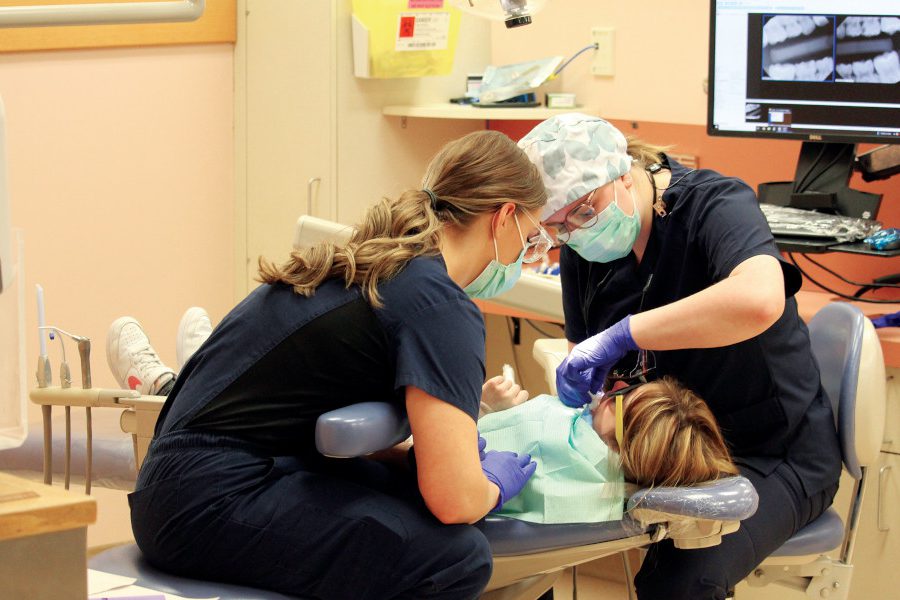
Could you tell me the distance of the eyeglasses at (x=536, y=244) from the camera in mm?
1741

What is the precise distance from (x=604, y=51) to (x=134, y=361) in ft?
5.77

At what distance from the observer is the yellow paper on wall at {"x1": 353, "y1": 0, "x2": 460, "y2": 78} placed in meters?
3.05

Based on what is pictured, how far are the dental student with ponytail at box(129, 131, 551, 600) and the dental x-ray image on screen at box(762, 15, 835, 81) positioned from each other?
129cm

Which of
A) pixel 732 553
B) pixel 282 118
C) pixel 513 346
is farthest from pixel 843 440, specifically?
pixel 282 118

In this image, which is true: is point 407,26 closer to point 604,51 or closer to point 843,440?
point 604,51

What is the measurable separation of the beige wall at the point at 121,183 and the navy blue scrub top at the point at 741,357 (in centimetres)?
176

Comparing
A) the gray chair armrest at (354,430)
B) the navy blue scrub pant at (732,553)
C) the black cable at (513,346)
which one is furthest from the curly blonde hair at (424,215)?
the black cable at (513,346)

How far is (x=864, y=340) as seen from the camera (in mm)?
1905

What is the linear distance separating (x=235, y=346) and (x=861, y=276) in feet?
5.99

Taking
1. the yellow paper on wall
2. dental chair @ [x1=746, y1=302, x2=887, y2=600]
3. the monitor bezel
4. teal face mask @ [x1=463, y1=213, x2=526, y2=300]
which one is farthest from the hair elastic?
the yellow paper on wall

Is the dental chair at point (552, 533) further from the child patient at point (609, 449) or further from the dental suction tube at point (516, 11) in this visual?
the dental suction tube at point (516, 11)

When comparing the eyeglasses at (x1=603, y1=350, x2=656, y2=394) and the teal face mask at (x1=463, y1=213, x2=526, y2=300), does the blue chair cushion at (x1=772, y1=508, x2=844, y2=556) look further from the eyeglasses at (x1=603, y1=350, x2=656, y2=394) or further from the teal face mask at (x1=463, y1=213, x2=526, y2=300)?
the teal face mask at (x1=463, y1=213, x2=526, y2=300)

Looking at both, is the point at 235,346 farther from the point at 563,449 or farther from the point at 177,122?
the point at 177,122

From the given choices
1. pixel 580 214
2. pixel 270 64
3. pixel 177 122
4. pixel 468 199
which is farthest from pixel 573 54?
pixel 468 199
